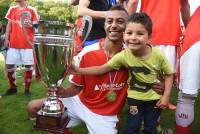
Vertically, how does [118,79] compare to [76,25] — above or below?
below

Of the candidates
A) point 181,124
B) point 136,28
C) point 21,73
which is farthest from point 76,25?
point 21,73

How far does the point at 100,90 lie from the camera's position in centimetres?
276

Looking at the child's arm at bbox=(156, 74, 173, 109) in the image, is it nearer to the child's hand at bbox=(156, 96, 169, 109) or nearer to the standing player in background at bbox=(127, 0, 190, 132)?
the child's hand at bbox=(156, 96, 169, 109)

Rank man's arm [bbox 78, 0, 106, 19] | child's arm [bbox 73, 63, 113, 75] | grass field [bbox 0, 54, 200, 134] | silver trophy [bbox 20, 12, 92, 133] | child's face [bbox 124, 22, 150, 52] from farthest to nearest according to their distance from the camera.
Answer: grass field [bbox 0, 54, 200, 134] → man's arm [bbox 78, 0, 106, 19] → child's arm [bbox 73, 63, 113, 75] → child's face [bbox 124, 22, 150, 52] → silver trophy [bbox 20, 12, 92, 133]

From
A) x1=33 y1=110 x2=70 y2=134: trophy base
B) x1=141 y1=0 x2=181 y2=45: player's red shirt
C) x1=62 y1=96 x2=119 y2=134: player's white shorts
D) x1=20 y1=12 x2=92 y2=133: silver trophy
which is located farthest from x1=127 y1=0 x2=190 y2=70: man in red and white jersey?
x1=33 y1=110 x2=70 y2=134: trophy base

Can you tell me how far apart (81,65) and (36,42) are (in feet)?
2.00

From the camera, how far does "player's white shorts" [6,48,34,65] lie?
5.04 m

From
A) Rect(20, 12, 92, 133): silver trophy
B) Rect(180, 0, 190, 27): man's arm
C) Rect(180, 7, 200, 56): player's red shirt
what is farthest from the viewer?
Rect(180, 0, 190, 27): man's arm

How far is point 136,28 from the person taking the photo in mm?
2438

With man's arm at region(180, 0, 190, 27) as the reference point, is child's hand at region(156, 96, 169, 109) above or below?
below

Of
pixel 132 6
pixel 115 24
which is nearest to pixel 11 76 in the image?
pixel 132 6

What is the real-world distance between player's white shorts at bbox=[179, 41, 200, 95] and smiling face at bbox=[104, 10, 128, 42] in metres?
0.48

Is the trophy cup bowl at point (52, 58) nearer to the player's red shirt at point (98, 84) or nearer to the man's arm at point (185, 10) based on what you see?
the player's red shirt at point (98, 84)

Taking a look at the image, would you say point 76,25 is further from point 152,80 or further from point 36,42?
point 152,80
